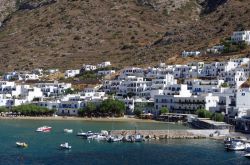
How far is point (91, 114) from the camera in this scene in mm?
102688

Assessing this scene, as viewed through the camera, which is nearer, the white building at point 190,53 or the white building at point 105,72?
the white building at point 190,53

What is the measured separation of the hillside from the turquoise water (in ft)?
183

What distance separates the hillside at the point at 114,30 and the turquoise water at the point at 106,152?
183 feet

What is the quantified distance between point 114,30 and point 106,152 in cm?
10571

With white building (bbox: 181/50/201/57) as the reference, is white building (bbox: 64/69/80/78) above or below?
below

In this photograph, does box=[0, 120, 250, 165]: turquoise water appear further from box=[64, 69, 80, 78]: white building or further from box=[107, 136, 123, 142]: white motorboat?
box=[64, 69, 80, 78]: white building

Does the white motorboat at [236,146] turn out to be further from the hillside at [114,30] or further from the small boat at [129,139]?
the hillside at [114,30]

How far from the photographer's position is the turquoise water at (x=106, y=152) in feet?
187

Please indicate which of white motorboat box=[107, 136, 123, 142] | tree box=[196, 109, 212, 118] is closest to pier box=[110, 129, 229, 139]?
white motorboat box=[107, 136, 123, 142]

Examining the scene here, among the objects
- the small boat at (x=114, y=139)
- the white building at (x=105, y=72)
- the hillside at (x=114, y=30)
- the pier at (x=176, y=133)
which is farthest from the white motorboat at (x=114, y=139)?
the white building at (x=105, y=72)

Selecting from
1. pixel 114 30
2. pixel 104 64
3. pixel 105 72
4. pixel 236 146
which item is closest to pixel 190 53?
pixel 105 72

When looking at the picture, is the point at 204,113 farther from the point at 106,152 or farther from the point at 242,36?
the point at 242,36

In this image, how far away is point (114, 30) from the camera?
545 ft

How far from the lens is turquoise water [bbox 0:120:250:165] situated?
5703 cm
